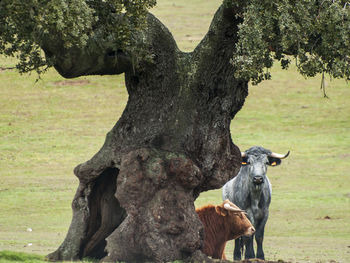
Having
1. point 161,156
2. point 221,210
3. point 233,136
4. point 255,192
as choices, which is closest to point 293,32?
point 161,156

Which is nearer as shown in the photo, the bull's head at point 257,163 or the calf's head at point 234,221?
the calf's head at point 234,221

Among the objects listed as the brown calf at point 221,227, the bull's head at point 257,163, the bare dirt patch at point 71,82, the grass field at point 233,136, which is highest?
the bull's head at point 257,163

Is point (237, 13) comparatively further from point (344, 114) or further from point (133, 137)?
point (344, 114)

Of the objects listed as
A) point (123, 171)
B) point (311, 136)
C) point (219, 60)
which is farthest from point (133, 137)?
point (311, 136)

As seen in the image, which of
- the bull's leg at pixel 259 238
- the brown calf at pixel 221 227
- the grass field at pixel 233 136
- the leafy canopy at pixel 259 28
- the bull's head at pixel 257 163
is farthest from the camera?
the grass field at pixel 233 136

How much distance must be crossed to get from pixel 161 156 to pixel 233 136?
91.5 ft

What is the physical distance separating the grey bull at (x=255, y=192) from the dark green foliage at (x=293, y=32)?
4784 millimetres

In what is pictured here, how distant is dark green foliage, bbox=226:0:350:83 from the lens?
14031 mm

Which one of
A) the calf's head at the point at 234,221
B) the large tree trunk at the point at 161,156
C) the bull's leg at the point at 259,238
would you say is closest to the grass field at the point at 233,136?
the bull's leg at the point at 259,238

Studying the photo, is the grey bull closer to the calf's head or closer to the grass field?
the grass field

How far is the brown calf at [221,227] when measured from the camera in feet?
57.4

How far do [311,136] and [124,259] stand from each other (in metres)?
30.5

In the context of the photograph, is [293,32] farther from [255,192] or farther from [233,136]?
[233,136]

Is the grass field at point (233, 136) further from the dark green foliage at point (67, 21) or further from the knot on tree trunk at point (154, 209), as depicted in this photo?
the dark green foliage at point (67, 21)
